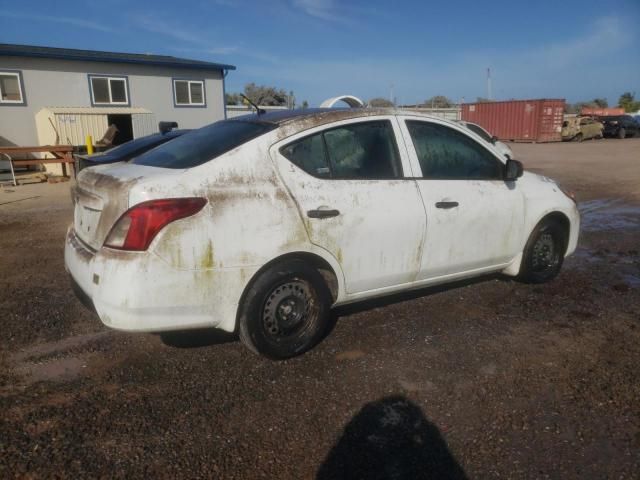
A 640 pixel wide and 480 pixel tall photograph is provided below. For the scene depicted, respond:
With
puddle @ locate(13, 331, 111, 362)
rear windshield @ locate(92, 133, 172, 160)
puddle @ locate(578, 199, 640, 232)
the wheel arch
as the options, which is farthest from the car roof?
puddle @ locate(578, 199, 640, 232)

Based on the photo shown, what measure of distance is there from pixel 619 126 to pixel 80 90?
34.1 meters

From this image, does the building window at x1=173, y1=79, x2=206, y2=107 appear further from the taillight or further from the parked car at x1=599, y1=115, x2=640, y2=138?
the parked car at x1=599, y1=115, x2=640, y2=138

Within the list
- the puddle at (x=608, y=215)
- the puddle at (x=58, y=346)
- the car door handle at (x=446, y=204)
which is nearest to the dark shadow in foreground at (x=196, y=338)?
the puddle at (x=58, y=346)

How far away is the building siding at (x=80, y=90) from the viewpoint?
60.0 feet

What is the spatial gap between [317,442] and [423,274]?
1.79 m

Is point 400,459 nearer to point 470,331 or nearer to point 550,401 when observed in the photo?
point 550,401

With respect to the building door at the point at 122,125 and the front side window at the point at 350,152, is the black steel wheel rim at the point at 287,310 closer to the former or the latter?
the front side window at the point at 350,152

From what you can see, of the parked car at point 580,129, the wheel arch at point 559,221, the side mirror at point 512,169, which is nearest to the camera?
the side mirror at point 512,169

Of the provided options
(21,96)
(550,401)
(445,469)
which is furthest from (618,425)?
(21,96)

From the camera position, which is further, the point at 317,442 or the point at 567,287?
the point at 567,287

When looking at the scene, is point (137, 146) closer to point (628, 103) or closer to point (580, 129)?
point (580, 129)

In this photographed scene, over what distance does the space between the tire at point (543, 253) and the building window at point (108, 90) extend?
19.6m

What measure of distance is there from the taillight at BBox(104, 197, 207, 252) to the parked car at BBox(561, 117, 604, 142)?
117 ft

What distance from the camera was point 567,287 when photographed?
4.95m
